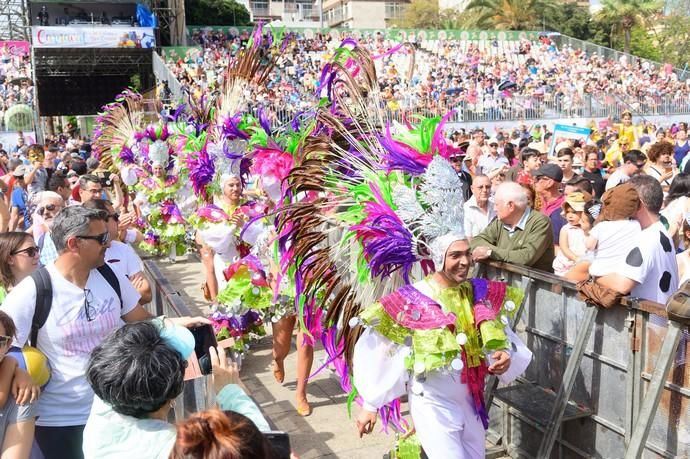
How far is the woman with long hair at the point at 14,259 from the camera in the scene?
11.5 feet

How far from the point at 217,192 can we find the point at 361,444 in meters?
3.83

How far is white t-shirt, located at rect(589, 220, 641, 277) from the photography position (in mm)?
3783

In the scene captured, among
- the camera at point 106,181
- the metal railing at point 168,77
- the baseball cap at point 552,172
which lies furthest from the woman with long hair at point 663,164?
the metal railing at point 168,77

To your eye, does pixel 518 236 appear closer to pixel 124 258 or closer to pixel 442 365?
pixel 442 365

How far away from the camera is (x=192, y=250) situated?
11422mm

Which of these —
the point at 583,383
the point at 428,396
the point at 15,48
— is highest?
the point at 15,48

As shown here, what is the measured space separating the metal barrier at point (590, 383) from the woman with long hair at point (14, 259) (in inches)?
106

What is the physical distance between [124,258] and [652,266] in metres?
2.99

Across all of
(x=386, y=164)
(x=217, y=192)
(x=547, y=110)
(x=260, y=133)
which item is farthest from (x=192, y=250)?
(x=547, y=110)

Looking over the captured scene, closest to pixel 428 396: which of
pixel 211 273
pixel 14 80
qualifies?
pixel 211 273

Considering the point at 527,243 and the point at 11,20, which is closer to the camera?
the point at 527,243

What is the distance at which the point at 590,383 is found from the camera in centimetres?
368

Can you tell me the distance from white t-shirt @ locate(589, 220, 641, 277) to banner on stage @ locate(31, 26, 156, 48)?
27.1m

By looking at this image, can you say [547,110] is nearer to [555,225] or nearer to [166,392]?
[555,225]
